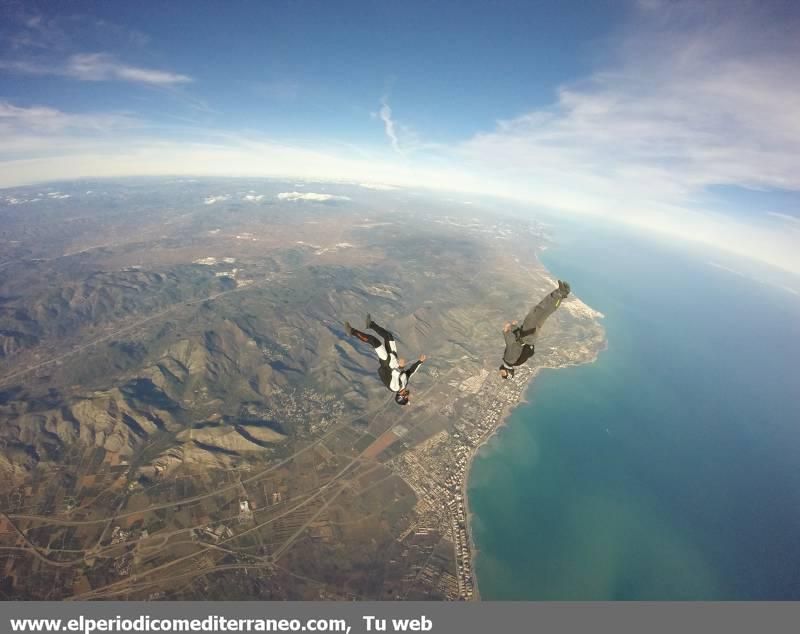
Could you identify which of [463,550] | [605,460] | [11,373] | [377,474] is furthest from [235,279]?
[605,460]

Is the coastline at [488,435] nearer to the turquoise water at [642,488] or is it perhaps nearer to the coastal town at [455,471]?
the coastal town at [455,471]

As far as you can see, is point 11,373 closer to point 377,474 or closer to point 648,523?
point 377,474

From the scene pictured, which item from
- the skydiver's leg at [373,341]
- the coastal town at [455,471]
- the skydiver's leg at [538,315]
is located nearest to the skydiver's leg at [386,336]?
the skydiver's leg at [373,341]

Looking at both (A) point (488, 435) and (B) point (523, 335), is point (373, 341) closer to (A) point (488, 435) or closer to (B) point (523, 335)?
(B) point (523, 335)

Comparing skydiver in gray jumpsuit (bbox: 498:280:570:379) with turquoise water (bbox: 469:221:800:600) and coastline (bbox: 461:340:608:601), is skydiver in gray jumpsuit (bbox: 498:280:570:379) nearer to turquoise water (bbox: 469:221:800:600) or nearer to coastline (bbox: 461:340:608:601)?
coastline (bbox: 461:340:608:601)

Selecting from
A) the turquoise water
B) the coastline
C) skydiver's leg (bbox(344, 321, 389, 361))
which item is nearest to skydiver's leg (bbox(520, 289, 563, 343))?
skydiver's leg (bbox(344, 321, 389, 361))

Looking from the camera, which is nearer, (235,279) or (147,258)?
(235,279)

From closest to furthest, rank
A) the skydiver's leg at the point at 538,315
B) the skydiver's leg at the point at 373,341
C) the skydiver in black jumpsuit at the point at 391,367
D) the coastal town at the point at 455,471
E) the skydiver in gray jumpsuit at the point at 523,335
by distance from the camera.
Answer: the skydiver's leg at the point at 538,315 → the skydiver in gray jumpsuit at the point at 523,335 → the skydiver's leg at the point at 373,341 → the skydiver in black jumpsuit at the point at 391,367 → the coastal town at the point at 455,471
